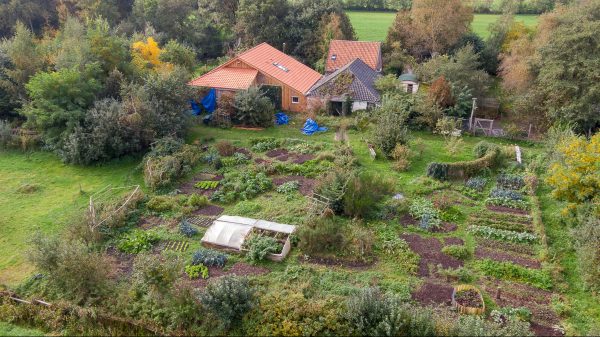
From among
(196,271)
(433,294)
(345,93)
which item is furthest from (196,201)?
(345,93)

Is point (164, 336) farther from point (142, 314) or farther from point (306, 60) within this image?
point (306, 60)

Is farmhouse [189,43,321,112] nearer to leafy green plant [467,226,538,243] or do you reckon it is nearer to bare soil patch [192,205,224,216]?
bare soil patch [192,205,224,216]

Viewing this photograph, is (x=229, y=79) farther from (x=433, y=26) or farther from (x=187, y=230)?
(x=433, y=26)

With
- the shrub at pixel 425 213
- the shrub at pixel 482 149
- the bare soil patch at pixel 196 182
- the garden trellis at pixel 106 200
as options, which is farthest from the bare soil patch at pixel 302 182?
the shrub at pixel 482 149

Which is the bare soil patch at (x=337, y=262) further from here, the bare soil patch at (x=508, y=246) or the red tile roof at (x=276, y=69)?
the red tile roof at (x=276, y=69)

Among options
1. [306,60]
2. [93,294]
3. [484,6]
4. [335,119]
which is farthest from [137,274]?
[484,6]

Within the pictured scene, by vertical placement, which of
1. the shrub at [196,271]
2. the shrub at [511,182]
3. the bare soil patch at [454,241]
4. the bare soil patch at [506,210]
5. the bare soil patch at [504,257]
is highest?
the shrub at [511,182]

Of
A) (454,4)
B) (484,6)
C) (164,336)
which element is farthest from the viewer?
(484,6)
